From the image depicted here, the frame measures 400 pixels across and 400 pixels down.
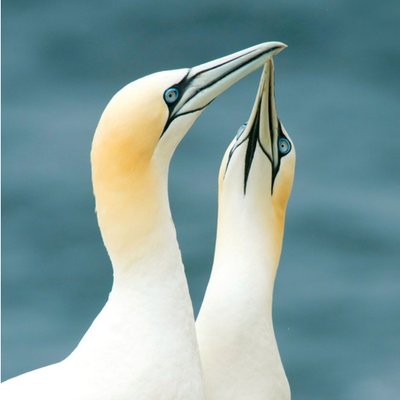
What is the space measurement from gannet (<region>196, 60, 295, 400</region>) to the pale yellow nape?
1050 millimetres

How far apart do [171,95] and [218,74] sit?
1.09ft

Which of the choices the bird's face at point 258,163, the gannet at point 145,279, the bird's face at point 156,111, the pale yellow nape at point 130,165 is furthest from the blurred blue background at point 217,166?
the bird's face at point 156,111

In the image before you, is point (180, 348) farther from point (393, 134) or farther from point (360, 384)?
point (393, 134)

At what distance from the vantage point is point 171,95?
901 centimetres

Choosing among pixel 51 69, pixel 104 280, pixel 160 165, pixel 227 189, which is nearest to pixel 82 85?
pixel 51 69

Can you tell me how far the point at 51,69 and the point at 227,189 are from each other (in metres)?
4.69

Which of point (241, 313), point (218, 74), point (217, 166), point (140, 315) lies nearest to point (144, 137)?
point (218, 74)

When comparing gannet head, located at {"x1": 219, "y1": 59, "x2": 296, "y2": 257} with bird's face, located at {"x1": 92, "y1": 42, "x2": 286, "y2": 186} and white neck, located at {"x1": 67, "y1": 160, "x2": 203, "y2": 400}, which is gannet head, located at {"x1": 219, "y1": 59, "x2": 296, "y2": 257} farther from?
white neck, located at {"x1": 67, "y1": 160, "x2": 203, "y2": 400}

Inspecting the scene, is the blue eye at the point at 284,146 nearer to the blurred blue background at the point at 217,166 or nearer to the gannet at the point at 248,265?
the gannet at the point at 248,265

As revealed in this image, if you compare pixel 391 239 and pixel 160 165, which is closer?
pixel 160 165

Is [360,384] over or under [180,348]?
under

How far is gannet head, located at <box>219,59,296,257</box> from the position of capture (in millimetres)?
10125

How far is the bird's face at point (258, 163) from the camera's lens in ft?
33.2

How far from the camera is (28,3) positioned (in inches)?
588
